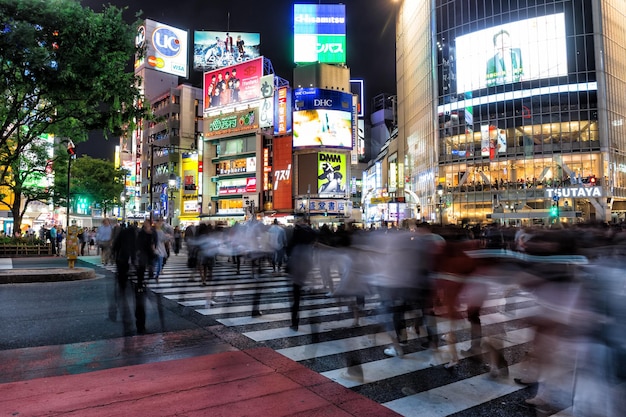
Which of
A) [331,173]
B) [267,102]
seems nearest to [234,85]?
[267,102]

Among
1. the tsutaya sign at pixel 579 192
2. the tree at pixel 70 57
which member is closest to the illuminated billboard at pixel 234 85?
the tsutaya sign at pixel 579 192

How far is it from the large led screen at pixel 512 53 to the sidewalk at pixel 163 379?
5707 cm

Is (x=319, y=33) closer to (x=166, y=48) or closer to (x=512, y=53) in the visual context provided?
(x=512, y=53)

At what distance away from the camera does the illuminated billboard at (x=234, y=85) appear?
59.4 m

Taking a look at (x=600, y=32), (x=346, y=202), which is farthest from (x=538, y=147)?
(x=346, y=202)

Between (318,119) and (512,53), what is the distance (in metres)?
26.3

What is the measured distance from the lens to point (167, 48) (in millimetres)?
93250

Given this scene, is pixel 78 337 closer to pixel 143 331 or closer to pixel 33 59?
pixel 143 331

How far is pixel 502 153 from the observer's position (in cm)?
5428

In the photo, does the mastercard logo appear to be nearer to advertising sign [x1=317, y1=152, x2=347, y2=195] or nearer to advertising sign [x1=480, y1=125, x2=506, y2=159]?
advertising sign [x1=317, y1=152, x2=347, y2=195]

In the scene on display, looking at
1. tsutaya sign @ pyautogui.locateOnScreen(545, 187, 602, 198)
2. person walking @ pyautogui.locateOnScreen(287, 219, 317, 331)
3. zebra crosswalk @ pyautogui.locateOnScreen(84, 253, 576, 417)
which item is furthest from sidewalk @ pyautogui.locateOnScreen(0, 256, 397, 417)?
tsutaya sign @ pyautogui.locateOnScreen(545, 187, 602, 198)

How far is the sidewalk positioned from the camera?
4469 millimetres

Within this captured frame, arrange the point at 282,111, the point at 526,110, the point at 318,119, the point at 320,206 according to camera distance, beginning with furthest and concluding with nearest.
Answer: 1. the point at 282,111
2. the point at 318,119
3. the point at 320,206
4. the point at 526,110

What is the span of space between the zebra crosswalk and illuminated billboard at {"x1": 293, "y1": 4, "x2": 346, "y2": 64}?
185 feet
